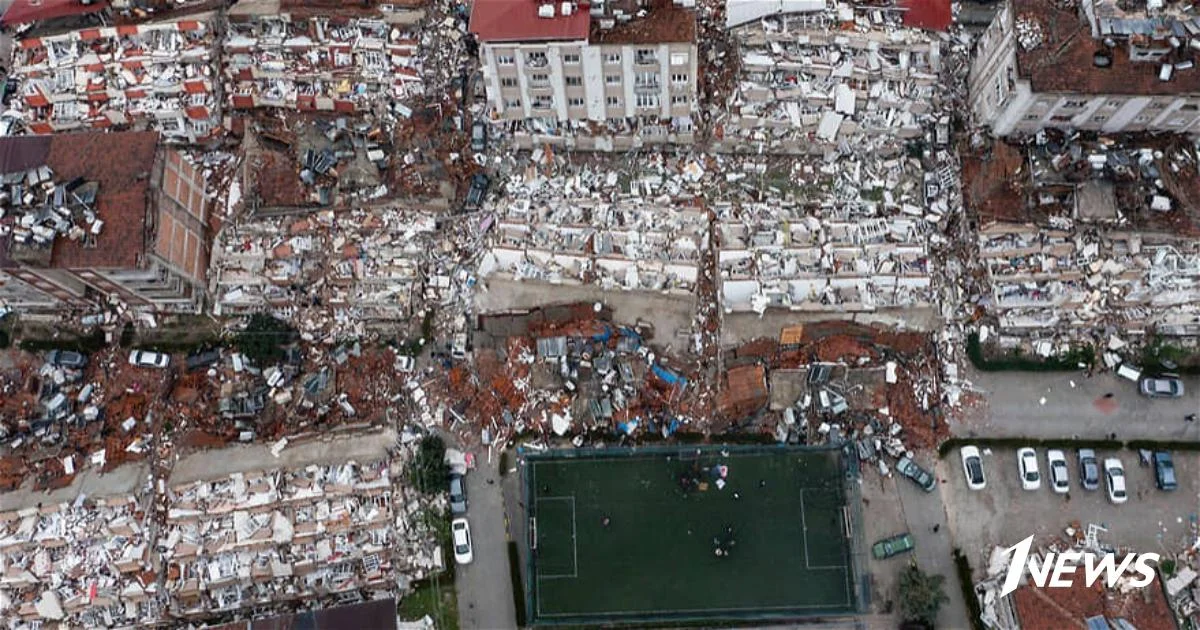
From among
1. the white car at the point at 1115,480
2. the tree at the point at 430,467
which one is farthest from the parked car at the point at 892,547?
the tree at the point at 430,467

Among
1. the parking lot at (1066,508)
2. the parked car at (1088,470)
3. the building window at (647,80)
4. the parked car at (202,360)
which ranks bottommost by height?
the parking lot at (1066,508)

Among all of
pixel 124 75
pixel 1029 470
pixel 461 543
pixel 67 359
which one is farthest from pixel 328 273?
pixel 1029 470

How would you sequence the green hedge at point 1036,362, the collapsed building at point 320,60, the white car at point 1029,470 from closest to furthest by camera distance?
the white car at point 1029,470, the green hedge at point 1036,362, the collapsed building at point 320,60

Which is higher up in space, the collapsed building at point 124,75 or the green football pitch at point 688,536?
the collapsed building at point 124,75

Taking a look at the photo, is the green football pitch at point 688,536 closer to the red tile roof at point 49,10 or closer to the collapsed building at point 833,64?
the collapsed building at point 833,64

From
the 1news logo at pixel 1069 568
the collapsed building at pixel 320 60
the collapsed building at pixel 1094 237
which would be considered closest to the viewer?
the 1news logo at pixel 1069 568

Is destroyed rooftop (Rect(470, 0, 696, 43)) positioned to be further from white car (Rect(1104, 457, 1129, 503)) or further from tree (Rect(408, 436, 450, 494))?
white car (Rect(1104, 457, 1129, 503))

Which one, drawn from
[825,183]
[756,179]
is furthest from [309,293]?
[825,183]
